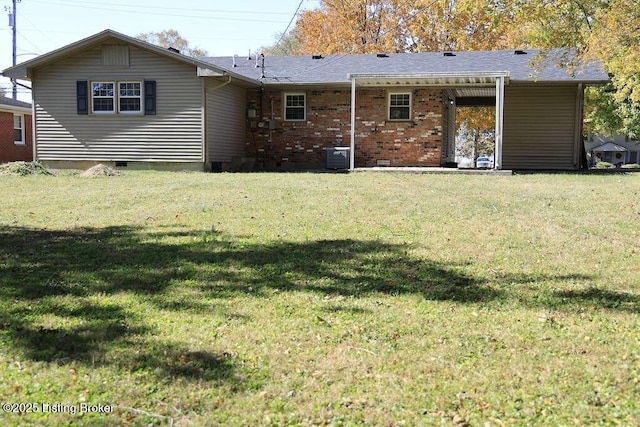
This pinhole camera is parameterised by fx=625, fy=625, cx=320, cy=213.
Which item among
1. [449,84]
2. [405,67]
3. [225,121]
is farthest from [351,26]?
[225,121]

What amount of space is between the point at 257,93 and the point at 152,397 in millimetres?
19440

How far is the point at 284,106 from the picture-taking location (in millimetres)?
21594

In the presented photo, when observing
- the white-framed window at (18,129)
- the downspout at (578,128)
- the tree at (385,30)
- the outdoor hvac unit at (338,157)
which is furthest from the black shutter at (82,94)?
the tree at (385,30)

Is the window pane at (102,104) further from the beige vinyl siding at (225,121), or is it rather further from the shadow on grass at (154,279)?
the shadow on grass at (154,279)

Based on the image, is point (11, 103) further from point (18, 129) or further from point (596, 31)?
point (596, 31)

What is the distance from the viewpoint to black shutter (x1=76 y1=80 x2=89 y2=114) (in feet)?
61.9

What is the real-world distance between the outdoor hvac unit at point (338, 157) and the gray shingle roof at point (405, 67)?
221 centimetres

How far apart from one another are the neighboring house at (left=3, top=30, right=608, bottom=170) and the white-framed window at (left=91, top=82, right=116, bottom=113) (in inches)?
1.2

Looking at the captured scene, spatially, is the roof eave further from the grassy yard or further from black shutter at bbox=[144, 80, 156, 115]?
the grassy yard

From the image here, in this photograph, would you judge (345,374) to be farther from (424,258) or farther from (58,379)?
(424,258)

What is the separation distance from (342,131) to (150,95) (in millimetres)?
6392

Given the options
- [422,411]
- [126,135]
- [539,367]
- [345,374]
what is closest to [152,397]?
[345,374]

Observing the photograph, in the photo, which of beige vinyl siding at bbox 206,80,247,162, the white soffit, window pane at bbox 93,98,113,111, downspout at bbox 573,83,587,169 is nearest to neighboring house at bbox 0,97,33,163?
window pane at bbox 93,98,113,111

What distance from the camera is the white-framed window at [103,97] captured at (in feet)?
62.2
